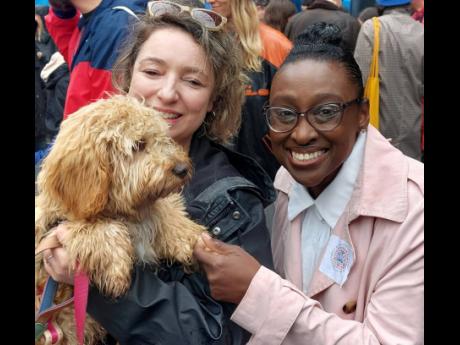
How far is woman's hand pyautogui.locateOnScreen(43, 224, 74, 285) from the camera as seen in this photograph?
7.82 feet

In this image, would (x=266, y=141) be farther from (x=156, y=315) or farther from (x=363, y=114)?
(x=156, y=315)

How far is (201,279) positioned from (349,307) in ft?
2.03

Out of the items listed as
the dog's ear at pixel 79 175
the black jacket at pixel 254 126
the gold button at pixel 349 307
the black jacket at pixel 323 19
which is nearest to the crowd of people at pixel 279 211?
the gold button at pixel 349 307

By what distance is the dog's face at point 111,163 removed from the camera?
243 cm

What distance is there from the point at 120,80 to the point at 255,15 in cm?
217

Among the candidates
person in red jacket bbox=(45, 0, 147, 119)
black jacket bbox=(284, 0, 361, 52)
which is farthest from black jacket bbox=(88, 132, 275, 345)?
black jacket bbox=(284, 0, 361, 52)

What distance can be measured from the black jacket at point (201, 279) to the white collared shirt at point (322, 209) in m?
0.18

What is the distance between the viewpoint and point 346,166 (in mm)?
2605

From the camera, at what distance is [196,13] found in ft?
9.42

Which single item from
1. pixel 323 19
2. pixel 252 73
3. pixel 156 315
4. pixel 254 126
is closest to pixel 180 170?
pixel 156 315

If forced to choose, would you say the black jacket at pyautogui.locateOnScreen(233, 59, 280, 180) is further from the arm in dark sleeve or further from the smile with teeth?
the arm in dark sleeve
